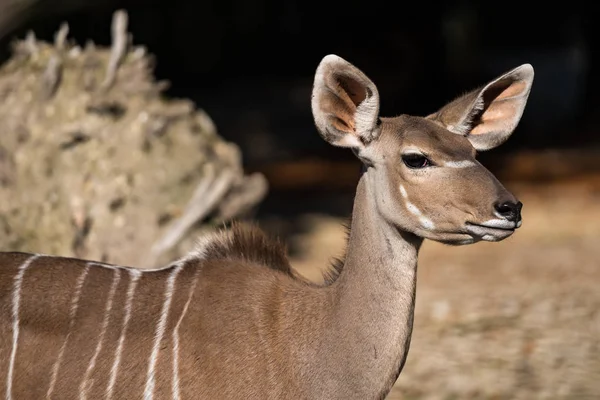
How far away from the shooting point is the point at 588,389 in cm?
552

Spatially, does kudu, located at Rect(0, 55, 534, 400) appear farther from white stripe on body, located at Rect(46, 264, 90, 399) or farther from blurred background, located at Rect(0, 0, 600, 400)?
blurred background, located at Rect(0, 0, 600, 400)

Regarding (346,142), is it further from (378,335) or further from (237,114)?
(237,114)

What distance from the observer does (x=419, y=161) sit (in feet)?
11.5

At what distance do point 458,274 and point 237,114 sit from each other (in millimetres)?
8192

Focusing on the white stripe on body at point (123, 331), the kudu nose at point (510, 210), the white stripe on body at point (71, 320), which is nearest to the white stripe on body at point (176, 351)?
the white stripe on body at point (123, 331)

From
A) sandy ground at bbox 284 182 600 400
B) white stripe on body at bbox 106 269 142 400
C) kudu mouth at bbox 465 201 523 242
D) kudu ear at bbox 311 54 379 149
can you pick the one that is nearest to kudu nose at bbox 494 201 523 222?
kudu mouth at bbox 465 201 523 242

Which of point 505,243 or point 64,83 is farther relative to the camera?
point 505,243

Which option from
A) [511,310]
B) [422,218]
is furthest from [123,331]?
[511,310]

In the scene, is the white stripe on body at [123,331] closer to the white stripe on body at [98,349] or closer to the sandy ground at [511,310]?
the white stripe on body at [98,349]

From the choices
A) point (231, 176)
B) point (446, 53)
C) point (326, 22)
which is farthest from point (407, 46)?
point (231, 176)

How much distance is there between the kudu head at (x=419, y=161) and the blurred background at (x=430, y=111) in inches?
15.2

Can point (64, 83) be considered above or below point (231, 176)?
above

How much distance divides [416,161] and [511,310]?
355 cm

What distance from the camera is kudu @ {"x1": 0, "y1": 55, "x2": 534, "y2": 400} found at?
3.46 meters
